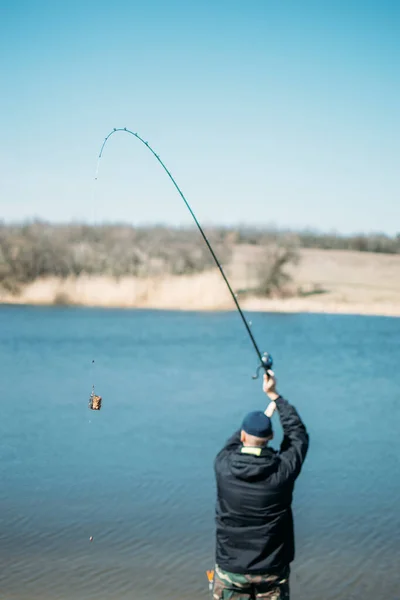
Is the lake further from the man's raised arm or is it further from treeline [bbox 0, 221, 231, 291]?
treeline [bbox 0, 221, 231, 291]

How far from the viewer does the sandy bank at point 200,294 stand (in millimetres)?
37250

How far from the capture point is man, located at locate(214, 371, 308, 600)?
10.8 ft

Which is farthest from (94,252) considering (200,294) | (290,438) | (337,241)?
(290,438)

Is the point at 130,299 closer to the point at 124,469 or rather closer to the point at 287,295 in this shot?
the point at 287,295

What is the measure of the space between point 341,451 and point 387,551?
3.70 m

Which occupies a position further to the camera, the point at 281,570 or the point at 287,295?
the point at 287,295

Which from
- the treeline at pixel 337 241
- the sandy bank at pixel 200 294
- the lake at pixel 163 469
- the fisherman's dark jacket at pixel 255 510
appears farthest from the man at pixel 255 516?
the treeline at pixel 337 241

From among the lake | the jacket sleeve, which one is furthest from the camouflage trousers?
the lake

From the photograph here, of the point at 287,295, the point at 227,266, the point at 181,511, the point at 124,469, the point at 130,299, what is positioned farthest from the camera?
the point at 227,266

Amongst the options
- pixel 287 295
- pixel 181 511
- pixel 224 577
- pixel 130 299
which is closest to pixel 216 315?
pixel 130 299

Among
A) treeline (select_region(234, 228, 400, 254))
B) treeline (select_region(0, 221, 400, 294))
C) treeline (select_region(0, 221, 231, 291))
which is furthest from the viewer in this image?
treeline (select_region(234, 228, 400, 254))

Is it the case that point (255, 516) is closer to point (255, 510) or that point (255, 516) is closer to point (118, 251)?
point (255, 510)

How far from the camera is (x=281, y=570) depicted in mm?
3344

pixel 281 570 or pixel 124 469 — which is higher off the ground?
pixel 281 570
